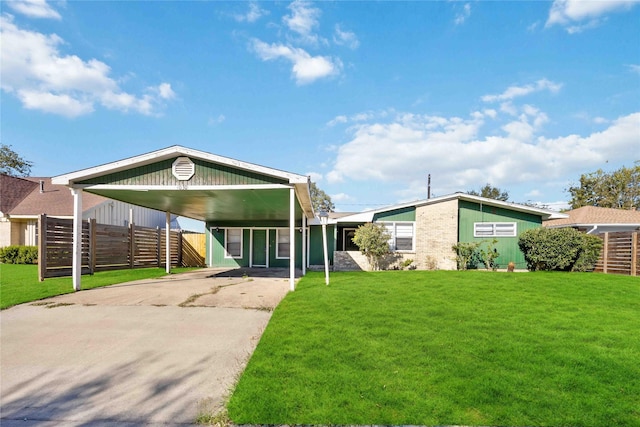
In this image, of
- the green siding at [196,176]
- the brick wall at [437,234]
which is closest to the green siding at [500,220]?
the brick wall at [437,234]

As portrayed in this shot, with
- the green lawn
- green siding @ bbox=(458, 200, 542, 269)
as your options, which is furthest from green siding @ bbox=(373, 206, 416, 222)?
the green lawn

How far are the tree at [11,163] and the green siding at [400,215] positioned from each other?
127ft

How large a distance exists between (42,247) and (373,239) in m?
11.2

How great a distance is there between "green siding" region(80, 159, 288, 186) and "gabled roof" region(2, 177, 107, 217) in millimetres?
12664

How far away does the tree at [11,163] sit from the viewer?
3275 cm

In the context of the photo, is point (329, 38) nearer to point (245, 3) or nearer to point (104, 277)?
point (245, 3)

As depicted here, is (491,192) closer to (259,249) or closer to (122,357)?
(259,249)

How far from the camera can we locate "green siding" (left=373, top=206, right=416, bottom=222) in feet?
49.2

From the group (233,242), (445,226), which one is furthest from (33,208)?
(445,226)

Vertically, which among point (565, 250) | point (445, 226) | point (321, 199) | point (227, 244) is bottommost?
point (227, 244)

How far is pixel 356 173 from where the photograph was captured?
105ft

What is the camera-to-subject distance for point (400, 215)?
1506 cm

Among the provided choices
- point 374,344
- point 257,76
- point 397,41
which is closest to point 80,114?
point 257,76

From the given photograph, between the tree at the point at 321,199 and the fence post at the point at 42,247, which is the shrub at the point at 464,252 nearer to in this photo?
the fence post at the point at 42,247
